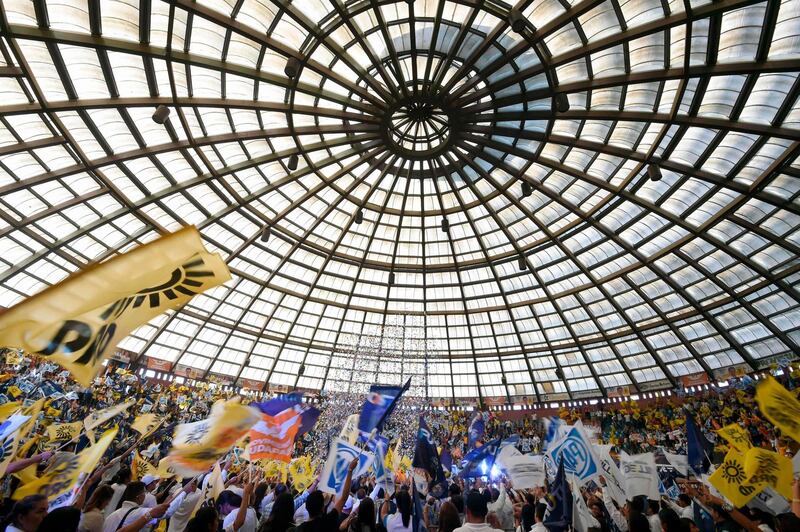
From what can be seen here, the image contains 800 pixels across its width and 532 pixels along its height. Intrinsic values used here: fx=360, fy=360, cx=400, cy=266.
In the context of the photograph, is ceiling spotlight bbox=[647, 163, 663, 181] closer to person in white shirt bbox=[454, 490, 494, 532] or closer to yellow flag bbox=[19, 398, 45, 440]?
person in white shirt bbox=[454, 490, 494, 532]

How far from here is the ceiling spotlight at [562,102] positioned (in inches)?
693

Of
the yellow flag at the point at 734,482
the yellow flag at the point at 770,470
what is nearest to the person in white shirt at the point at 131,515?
the yellow flag at the point at 734,482

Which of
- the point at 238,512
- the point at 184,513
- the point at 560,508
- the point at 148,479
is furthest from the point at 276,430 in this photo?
the point at 560,508

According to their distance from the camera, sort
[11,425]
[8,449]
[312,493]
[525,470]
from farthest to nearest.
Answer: [525,470], [11,425], [8,449], [312,493]

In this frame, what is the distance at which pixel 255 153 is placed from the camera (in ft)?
73.8

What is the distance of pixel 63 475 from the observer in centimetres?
636

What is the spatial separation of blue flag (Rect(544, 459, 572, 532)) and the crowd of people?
5 cm

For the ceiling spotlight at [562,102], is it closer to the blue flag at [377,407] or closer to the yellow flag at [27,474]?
the blue flag at [377,407]

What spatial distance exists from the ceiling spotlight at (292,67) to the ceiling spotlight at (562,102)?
41.5 ft

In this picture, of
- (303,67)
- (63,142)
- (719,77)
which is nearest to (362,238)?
(303,67)

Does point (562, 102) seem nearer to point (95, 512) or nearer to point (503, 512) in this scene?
point (503, 512)

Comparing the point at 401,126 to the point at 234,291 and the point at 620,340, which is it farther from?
the point at 620,340

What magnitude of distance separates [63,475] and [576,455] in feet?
34.9

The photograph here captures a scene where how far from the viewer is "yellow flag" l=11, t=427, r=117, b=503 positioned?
20.2ft
